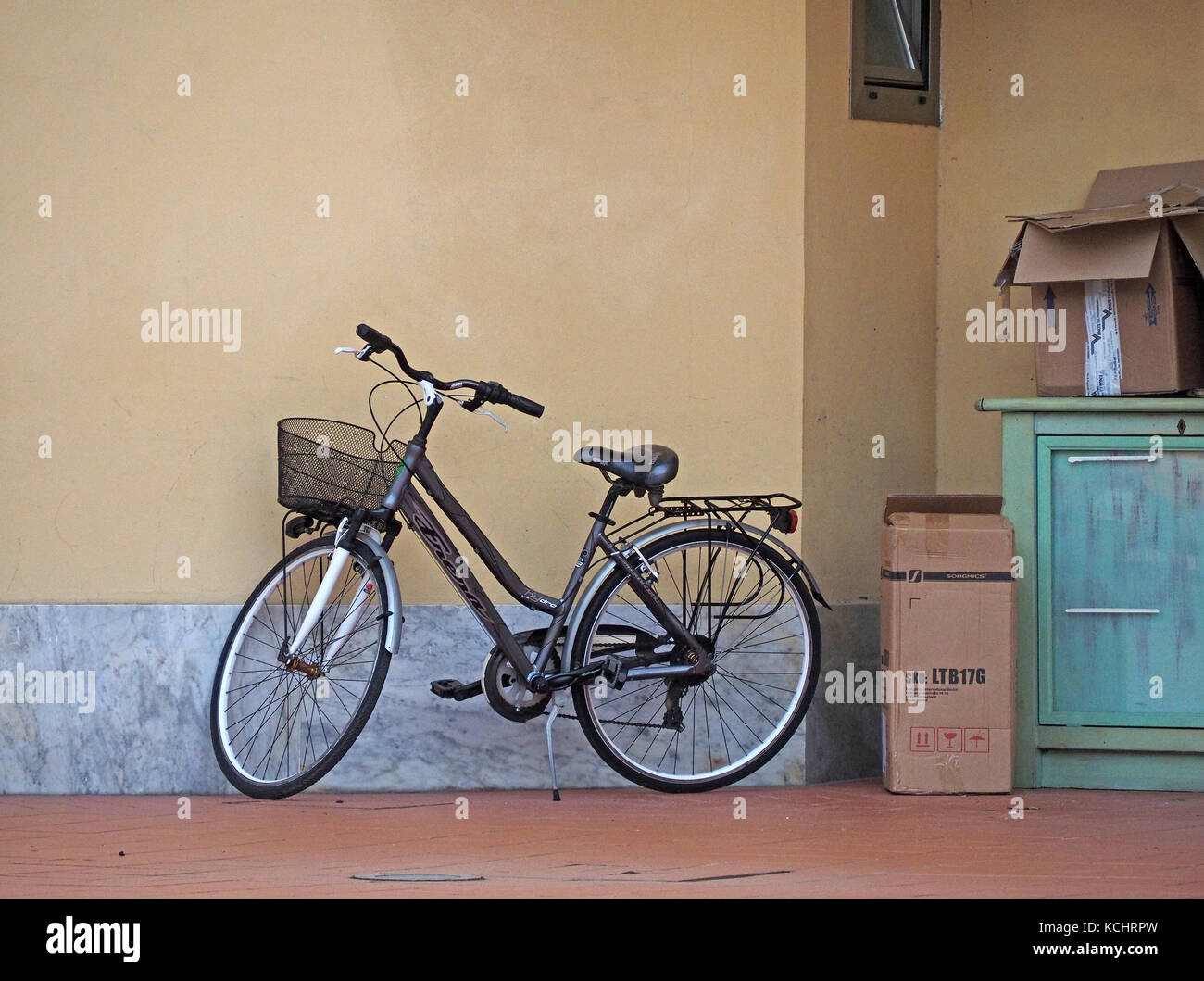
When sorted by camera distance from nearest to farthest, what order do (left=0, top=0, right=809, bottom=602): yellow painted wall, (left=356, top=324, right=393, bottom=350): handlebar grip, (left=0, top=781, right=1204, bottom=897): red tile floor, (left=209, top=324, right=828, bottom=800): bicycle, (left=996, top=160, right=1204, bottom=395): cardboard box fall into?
(left=0, top=781, right=1204, bottom=897): red tile floor → (left=356, top=324, right=393, bottom=350): handlebar grip → (left=209, top=324, right=828, bottom=800): bicycle → (left=996, top=160, right=1204, bottom=395): cardboard box → (left=0, top=0, right=809, bottom=602): yellow painted wall

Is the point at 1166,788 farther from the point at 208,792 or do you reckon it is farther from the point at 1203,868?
the point at 208,792

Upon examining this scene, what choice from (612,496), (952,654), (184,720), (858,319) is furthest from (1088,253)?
(184,720)

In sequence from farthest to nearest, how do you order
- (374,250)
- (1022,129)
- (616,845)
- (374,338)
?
(1022,129), (374,250), (374,338), (616,845)

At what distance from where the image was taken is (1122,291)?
3473 mm

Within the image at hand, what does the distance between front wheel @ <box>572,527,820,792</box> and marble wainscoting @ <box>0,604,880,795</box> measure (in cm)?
21

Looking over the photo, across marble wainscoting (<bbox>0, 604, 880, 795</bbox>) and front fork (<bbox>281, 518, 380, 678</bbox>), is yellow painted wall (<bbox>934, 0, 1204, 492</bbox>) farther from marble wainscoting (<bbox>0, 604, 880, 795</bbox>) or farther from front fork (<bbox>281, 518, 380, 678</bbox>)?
front fork (<bbox>281, 518, 380, 678</bbox>)

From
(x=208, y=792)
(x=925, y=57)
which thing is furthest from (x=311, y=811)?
(x=925, y=57)

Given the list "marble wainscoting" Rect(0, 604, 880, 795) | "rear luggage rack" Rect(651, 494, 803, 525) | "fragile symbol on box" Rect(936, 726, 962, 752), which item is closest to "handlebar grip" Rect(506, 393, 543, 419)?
"rear luggage rack" Rect(651, 494, 803, 525)

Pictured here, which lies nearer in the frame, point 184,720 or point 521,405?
point 521,405

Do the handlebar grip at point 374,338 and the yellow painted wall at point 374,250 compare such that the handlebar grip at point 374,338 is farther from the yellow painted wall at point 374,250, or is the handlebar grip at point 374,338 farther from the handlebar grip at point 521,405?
the yellow painted wall at point 374,250

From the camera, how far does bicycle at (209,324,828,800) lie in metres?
3.16

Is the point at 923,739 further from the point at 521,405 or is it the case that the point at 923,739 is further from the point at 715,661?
the point at 521,405

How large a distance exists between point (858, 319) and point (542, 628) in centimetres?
136
